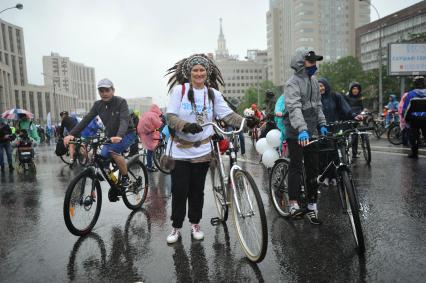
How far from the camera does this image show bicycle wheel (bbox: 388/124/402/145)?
1324cm

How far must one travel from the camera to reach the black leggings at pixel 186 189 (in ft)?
13.1

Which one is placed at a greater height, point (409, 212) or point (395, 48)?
point (395, 48)

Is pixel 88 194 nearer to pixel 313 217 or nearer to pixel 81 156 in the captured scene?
pixel 313 217

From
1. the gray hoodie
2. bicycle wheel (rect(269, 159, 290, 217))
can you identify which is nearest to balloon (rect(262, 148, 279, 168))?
bicycle wheel (rect(269, 159, 290, 217))

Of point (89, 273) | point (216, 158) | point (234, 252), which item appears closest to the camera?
point (89, 273)

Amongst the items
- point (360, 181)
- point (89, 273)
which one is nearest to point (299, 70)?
point (89, 273)

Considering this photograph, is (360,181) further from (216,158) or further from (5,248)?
(5,248)

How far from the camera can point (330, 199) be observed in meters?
5.74

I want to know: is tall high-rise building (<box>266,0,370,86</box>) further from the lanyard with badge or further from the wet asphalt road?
the lanyard with badge

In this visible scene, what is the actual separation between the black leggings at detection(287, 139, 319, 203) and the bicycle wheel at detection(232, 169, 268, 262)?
112 centimetres

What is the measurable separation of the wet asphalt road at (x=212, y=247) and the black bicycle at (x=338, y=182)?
197mm

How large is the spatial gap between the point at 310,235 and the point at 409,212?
5.44 feet

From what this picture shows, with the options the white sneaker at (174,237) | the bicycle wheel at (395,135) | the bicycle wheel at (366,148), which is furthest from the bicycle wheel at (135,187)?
the bicycle wheel at (395,135)

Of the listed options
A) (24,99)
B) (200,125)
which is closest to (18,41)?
(24,99)
